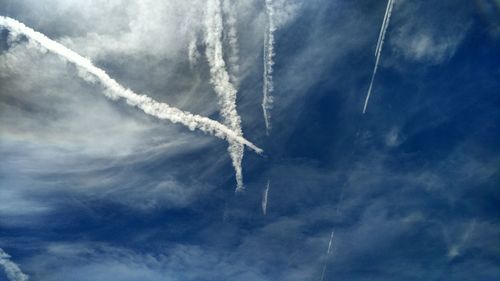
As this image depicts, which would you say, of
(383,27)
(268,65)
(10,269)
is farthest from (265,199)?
(10,269)

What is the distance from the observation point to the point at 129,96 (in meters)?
9.82

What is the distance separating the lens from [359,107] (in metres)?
10.8

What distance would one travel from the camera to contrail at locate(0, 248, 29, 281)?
15.4 meters

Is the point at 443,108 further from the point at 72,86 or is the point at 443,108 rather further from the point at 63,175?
the point at 63,175

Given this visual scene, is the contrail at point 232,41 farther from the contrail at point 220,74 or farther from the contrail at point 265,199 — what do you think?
the contrail at point 265,199

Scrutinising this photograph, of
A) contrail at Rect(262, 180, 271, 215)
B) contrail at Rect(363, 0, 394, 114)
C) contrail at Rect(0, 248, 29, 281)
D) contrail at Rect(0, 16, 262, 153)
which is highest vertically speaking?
contrail at Rect(363, 0, 394, 114)

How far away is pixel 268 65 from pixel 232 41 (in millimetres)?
1344

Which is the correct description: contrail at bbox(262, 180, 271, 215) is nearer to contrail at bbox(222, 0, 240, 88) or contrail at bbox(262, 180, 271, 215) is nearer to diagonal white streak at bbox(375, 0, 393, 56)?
contrail at bbox(222, 0, 240, 88)

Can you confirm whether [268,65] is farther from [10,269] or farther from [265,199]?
[10,269]

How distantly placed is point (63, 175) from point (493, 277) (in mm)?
23405

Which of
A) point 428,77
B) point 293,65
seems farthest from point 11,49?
Answer: point 428,77

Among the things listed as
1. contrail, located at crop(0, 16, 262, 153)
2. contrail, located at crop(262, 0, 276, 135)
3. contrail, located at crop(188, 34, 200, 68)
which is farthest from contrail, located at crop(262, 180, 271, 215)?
contrail, located at crop(188, 34, 200, 68)

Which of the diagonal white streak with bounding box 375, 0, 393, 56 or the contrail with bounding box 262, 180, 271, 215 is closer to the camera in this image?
the diagonal white streak with bounding box 375, 0, 393, 56

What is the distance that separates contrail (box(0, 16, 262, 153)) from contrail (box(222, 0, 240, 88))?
1.83 m
